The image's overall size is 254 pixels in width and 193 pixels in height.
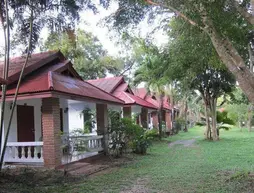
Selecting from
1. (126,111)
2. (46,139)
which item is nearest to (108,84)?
(126,111)

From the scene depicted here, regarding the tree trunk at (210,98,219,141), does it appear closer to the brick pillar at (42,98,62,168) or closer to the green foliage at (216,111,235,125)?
the brick pillar at (42,98,62,168)

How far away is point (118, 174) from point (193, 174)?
249 cm

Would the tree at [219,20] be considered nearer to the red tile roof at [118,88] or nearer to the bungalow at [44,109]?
the bungalow at [44,109]

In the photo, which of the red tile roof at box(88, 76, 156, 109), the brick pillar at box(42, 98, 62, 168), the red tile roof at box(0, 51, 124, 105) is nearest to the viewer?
the red tile roof at box(0, 51, 124, 105)

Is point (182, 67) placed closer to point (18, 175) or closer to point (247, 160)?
point (247, 160)

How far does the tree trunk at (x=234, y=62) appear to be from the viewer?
6.71 meters

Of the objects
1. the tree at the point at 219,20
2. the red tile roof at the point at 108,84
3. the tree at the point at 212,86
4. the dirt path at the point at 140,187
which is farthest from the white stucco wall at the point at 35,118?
the tree at the point at 212,86

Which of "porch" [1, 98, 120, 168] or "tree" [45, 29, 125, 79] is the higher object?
"tree" [45, 29, 125, 79]

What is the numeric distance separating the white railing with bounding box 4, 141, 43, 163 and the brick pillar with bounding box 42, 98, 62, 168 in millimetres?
707

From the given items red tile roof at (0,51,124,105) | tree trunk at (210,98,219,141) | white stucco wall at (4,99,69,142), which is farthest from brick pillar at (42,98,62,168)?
tree trunk at (210,98,219,141)

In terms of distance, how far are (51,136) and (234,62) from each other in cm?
682

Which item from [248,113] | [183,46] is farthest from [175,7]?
[248,113]

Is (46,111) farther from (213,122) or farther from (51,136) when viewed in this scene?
(213,122)

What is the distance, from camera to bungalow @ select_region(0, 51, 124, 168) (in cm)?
1102
